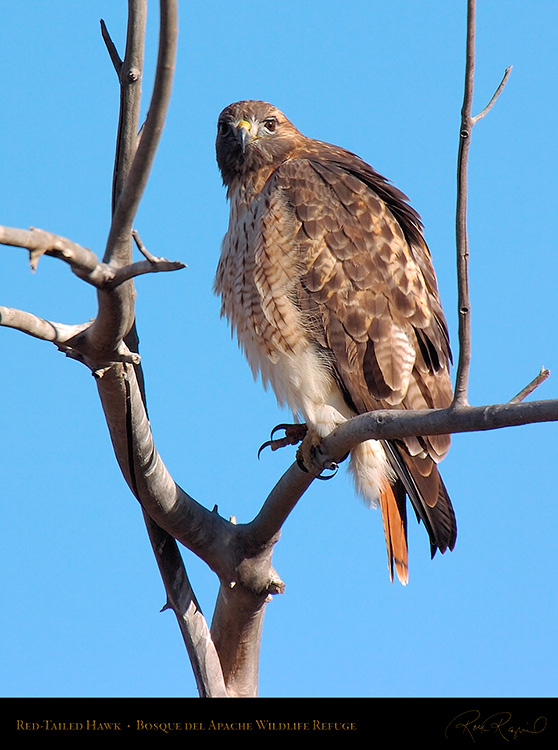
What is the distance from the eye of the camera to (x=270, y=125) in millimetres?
5695

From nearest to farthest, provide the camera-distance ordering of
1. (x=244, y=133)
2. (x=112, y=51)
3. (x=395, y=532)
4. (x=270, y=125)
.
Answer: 1. (x=112, y=51)
2. (x=395, y=532)
3. (x=244, y=133)
4. (x=270, y=125)

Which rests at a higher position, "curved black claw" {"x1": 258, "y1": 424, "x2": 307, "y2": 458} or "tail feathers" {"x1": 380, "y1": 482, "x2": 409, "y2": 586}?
"curved black claw" {"x1": 258, "y1": 424, "x2": 307, "y2": 458}

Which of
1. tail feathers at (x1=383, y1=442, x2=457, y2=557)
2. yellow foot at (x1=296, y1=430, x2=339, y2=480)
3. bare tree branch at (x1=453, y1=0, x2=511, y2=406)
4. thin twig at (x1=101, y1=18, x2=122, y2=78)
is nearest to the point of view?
bare tree branch at (x1=453, y1=0, x2=511, y2=406)

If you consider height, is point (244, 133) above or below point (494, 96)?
above

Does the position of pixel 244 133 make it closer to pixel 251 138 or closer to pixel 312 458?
pixel 251 138

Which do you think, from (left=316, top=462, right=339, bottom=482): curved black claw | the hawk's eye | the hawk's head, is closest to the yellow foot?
(left=316, top=462, right=339, bottom=482): curved black claw

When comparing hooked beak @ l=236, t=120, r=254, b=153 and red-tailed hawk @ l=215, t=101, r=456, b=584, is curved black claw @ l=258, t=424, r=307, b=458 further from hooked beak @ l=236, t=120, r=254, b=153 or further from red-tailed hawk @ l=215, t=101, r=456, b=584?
hooked beak @ l=236, t=120, r=254, b=153

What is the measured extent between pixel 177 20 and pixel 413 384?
2.70 m

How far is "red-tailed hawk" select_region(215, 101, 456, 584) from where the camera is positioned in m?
4.71
